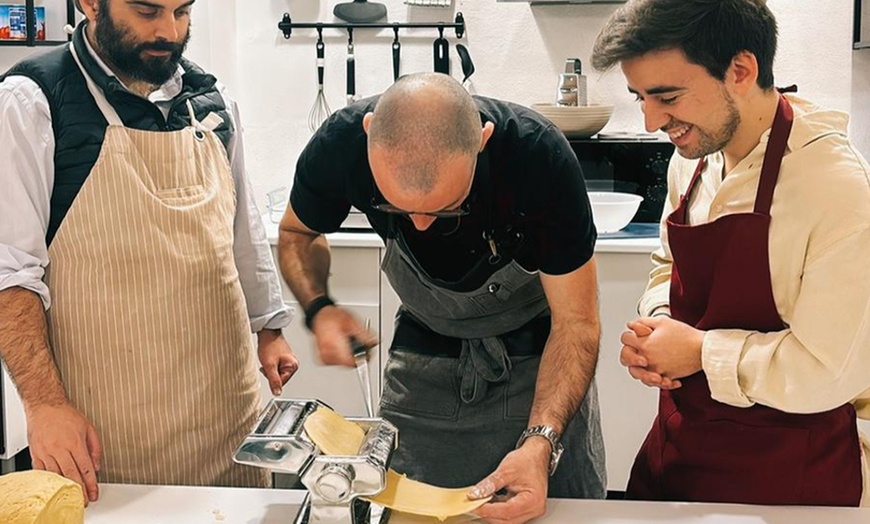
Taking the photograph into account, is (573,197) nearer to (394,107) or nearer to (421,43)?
(394,107)

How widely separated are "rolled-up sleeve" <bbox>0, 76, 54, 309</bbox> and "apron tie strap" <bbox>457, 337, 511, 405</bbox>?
0.72 meters

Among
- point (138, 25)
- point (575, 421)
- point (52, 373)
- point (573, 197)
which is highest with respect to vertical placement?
point (138, 25)

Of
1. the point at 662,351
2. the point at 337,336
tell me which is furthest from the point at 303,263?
the point at 662,351

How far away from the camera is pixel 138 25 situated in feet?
5.31

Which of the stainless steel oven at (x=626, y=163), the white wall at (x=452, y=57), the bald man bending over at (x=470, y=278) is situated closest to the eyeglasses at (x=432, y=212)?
the bald man bending over at (x=470, y=278)

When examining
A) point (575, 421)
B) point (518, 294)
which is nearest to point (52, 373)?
point (518, 294)

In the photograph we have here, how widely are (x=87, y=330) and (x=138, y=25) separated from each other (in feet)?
1.67

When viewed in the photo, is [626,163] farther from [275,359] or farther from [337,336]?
[337,336]

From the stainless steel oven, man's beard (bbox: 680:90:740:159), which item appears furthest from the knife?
the stainless steel oven

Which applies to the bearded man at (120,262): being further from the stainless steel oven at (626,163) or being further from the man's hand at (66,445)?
the stainless steel oven at (626,163)

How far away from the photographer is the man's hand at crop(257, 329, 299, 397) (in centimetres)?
189

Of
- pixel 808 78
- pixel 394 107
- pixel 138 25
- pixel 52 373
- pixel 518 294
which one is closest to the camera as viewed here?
pixel 394 107

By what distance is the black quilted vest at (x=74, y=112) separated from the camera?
1565 mm

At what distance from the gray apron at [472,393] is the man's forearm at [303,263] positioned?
5.5 inches
